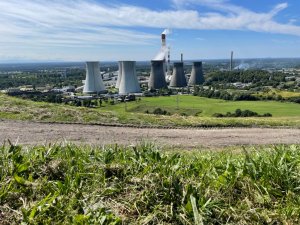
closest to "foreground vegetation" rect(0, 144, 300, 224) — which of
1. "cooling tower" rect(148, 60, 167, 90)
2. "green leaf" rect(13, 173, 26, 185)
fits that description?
"green leaf" rect(13, 173, 26, 185)

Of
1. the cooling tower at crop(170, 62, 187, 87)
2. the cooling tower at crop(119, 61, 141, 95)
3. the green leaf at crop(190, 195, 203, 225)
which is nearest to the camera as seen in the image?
the green leaf at crop(190, 195, 203, 225)

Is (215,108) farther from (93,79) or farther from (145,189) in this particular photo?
(145,189)

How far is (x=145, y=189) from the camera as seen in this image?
2408 mm

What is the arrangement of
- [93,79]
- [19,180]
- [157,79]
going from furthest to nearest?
[157,79] → [93,79] → [19,180]

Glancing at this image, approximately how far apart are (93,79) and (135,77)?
427 centimetres

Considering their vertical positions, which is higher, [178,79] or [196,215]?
[196,215]

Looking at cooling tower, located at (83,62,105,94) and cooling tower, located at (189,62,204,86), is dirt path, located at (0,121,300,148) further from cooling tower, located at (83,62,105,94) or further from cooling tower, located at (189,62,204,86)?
cooling tower, located at (189,62,204,86)

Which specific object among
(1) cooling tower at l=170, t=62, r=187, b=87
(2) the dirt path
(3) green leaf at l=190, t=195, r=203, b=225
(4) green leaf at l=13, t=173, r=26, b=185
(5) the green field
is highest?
(4) green leaf at l=13, t=173, r=26, b=185

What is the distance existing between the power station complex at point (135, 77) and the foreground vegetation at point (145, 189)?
31.5 m

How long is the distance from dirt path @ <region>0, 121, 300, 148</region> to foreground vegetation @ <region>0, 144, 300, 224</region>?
5.11 m

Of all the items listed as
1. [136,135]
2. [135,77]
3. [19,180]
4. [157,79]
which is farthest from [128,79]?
[19,180]

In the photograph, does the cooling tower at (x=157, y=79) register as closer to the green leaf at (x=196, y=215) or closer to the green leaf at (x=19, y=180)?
the green leaf at (x=19, y=180)

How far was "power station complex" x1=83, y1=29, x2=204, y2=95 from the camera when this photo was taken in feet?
115

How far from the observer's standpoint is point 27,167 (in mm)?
2594
